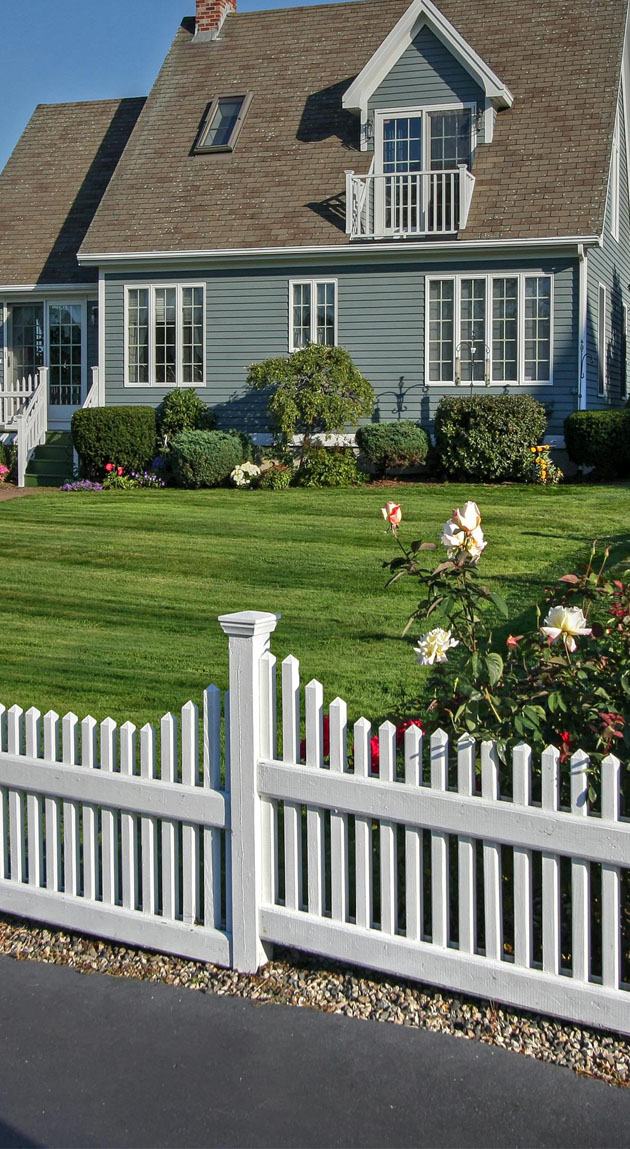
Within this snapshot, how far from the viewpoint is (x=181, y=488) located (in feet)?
59.1

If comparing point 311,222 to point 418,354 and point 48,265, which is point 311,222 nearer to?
point 418,354

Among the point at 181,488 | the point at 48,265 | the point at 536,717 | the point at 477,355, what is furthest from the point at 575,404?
the point at 536,717

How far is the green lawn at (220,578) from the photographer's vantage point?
755 cm

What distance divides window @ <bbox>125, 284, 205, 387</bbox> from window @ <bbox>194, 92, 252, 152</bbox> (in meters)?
2.87

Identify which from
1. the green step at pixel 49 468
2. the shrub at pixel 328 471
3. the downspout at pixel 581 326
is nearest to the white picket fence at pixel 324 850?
the shrub at pixel 328 471

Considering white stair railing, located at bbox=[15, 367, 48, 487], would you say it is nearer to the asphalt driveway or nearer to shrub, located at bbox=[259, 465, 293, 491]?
shrub, located at bbox=[259, 465, 293, 491]

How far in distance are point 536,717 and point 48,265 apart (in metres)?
19.9

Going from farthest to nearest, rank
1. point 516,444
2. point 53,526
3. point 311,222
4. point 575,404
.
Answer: point 311,222, point 575,404, point 516,444, point 53,526

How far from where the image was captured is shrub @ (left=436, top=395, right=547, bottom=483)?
1677 centimetres

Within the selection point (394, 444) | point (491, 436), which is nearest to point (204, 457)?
point (394, 444)

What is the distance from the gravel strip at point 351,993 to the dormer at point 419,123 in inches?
613

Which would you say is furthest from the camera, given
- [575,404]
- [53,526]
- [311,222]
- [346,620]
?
[311,222]

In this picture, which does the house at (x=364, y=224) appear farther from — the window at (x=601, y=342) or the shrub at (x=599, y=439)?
the shrub at (x=599, y=439)

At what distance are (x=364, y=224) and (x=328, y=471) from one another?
433cm
